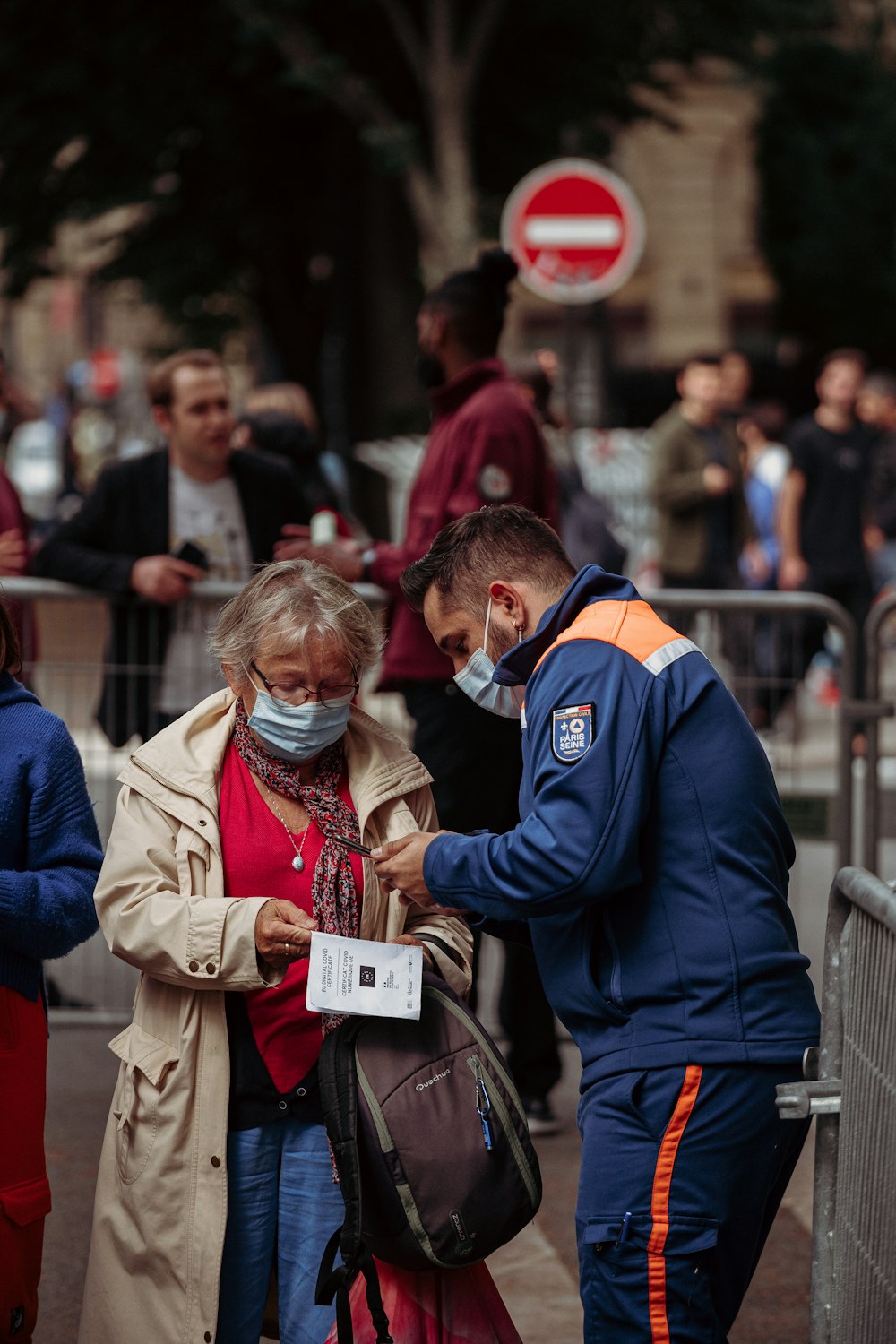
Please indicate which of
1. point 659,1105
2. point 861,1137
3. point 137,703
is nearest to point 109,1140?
point 659,1105

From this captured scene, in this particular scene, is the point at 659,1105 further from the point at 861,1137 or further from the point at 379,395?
the point at 379,395

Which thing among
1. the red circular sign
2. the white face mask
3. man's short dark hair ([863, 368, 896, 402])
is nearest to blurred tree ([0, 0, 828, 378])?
man's short dark hair ([863, 368, 896, 402])

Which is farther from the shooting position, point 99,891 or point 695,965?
point 99,891

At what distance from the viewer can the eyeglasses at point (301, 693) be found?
11.0 feet

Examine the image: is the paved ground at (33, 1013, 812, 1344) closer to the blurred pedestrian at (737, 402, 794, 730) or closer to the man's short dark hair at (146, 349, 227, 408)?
the blurred pedestrian at (737, 402, 794, 730)

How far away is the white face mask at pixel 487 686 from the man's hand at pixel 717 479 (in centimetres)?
690

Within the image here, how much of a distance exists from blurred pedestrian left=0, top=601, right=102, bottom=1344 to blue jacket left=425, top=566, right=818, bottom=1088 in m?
0.69

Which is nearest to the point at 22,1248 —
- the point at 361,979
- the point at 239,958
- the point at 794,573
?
the point at 239,958

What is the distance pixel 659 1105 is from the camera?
2.97 meters

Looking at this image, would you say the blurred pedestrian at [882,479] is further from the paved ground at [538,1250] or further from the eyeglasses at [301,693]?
the eyeglasses at [301,693]

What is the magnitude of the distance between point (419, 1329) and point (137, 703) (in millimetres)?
3096

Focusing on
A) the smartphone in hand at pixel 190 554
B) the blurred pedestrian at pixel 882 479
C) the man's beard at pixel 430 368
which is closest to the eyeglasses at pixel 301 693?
the man's beard at pixel 430 368

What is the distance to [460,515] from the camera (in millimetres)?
5266

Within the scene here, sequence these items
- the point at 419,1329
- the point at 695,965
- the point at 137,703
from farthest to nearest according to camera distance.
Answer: the point at 137,703, the point at 419,1329, the point at 695,965
